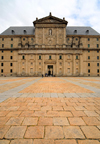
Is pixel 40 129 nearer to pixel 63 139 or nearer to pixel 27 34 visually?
pixel 63 139

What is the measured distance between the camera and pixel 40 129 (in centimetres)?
215

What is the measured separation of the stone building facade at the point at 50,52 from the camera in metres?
35.0

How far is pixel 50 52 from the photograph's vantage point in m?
34.9

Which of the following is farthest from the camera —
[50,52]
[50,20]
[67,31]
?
[67,31]

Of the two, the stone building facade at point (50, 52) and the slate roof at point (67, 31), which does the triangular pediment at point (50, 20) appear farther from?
the slate roof at point (67, 31)

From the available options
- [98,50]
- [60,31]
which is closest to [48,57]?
[60,31]

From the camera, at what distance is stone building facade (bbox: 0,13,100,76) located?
115 ft

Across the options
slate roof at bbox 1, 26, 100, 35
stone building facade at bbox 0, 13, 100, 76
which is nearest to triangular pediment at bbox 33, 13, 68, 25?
stone building facade at bbox 0, 13, 100, 76

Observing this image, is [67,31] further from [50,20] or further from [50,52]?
[50,52]

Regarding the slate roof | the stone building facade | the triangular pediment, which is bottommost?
the stone building facade

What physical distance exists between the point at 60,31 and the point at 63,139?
39.6m

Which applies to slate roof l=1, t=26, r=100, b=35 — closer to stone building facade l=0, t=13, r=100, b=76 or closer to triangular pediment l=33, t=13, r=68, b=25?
stone building facade l=0, t=13, r=100, b=76

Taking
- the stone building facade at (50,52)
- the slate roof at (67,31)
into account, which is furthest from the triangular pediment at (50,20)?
the slate roof at (67,31)

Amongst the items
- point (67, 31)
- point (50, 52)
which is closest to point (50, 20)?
point (67, 31)
